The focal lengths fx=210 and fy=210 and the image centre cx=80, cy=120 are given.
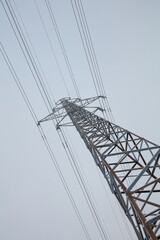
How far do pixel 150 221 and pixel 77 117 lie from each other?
22.6 feet

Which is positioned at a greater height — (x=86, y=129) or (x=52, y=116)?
(x=52, y=116)

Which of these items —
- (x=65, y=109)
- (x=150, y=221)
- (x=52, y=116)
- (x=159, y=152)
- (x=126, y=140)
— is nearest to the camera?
(x=150, y=221)

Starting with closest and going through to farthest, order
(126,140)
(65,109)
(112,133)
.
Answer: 1. (126,140)
2. (112,133)
3. (65,109)

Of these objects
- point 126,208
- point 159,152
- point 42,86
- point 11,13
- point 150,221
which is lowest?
point 150,221

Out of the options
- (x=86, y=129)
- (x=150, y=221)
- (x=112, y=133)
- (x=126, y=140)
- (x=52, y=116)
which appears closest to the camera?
(x=150, y=221)

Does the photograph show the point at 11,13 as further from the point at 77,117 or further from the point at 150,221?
the point at 150,221

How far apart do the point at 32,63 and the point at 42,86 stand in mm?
1205

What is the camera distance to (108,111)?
1213cm

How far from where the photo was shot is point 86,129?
326 inches

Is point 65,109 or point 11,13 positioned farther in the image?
point 65,109

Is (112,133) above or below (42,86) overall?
below

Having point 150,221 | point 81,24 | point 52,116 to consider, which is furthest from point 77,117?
point 150,221

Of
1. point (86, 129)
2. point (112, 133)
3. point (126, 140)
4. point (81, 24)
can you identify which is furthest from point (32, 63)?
point (126, 140)

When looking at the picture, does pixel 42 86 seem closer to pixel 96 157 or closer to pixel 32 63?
pixel 32 63
